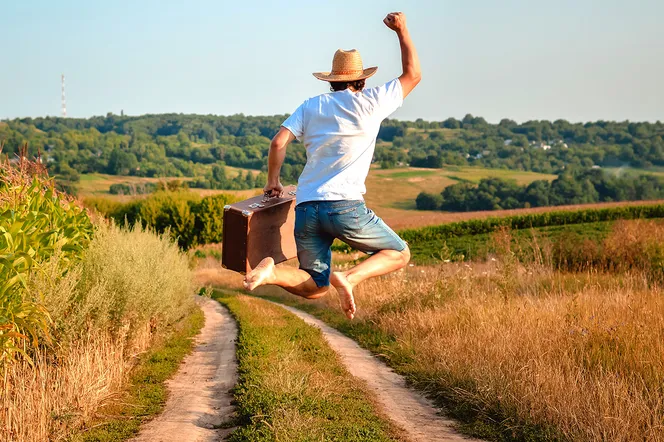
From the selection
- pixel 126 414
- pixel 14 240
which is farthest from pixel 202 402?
pixel 14 240

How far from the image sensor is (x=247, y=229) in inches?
243

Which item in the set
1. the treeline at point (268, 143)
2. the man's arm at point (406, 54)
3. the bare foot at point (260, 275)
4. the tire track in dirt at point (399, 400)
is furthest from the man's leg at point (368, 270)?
the treeline at point (268, 143)

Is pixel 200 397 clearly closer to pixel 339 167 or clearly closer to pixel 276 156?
pixel 276 156

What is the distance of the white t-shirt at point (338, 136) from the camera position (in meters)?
5.70

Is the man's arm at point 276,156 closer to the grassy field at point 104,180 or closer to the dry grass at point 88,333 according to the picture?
the dry grass at point 88,333

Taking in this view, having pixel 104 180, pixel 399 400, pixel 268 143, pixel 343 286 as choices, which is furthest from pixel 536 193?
pixel 343 286

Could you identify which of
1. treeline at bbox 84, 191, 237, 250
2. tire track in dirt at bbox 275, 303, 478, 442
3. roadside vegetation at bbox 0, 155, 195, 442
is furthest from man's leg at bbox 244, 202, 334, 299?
treeline at bbox 84, 191, 237, 250

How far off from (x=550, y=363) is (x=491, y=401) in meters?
0.91

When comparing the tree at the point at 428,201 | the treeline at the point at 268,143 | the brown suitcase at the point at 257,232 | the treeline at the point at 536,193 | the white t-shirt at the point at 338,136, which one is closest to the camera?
the white t-shirt at the point at 338,136

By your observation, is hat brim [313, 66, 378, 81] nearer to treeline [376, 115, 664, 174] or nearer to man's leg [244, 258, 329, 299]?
man's leg [244, 258, 329, 299]

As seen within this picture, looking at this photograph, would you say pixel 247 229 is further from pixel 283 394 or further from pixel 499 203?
pixel 499 203

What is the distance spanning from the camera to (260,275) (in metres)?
5.62

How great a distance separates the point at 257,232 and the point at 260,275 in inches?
29.9

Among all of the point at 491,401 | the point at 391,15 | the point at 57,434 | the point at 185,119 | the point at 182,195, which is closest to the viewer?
the point at 391,15
